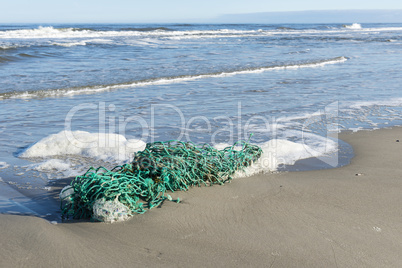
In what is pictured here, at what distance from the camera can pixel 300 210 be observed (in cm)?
314

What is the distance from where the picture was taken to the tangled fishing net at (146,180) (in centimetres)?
288

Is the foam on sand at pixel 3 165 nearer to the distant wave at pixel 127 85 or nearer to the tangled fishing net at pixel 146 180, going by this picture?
the tangled fishing net at pixel 146 180

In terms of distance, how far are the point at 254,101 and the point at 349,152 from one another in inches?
128

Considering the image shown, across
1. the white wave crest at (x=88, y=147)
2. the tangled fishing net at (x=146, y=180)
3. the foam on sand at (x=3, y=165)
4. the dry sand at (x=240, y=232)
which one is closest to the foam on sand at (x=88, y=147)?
the white wave crest at (x=88, y=147)

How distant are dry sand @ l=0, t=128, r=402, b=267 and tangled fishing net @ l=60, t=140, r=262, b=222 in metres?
0.11

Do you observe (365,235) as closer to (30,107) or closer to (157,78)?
(30,107)

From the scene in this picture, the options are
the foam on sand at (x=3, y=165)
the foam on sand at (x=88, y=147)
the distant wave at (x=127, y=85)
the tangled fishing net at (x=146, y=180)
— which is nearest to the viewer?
the tangled fishing net at (x=146, y=180)

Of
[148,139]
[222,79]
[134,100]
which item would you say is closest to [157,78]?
[222,79]

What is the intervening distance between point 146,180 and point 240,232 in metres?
0.89

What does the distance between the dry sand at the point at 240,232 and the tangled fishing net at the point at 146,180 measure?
0.11m

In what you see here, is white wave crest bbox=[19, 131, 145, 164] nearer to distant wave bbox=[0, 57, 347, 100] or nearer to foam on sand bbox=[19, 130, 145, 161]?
foam on sand bbox=[19, 130, 145, 161]

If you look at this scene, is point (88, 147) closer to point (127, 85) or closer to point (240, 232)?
point (240, 232)

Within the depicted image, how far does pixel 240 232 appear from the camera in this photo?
2770 millimetres

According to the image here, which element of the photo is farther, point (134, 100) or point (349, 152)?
point (134, 100)
